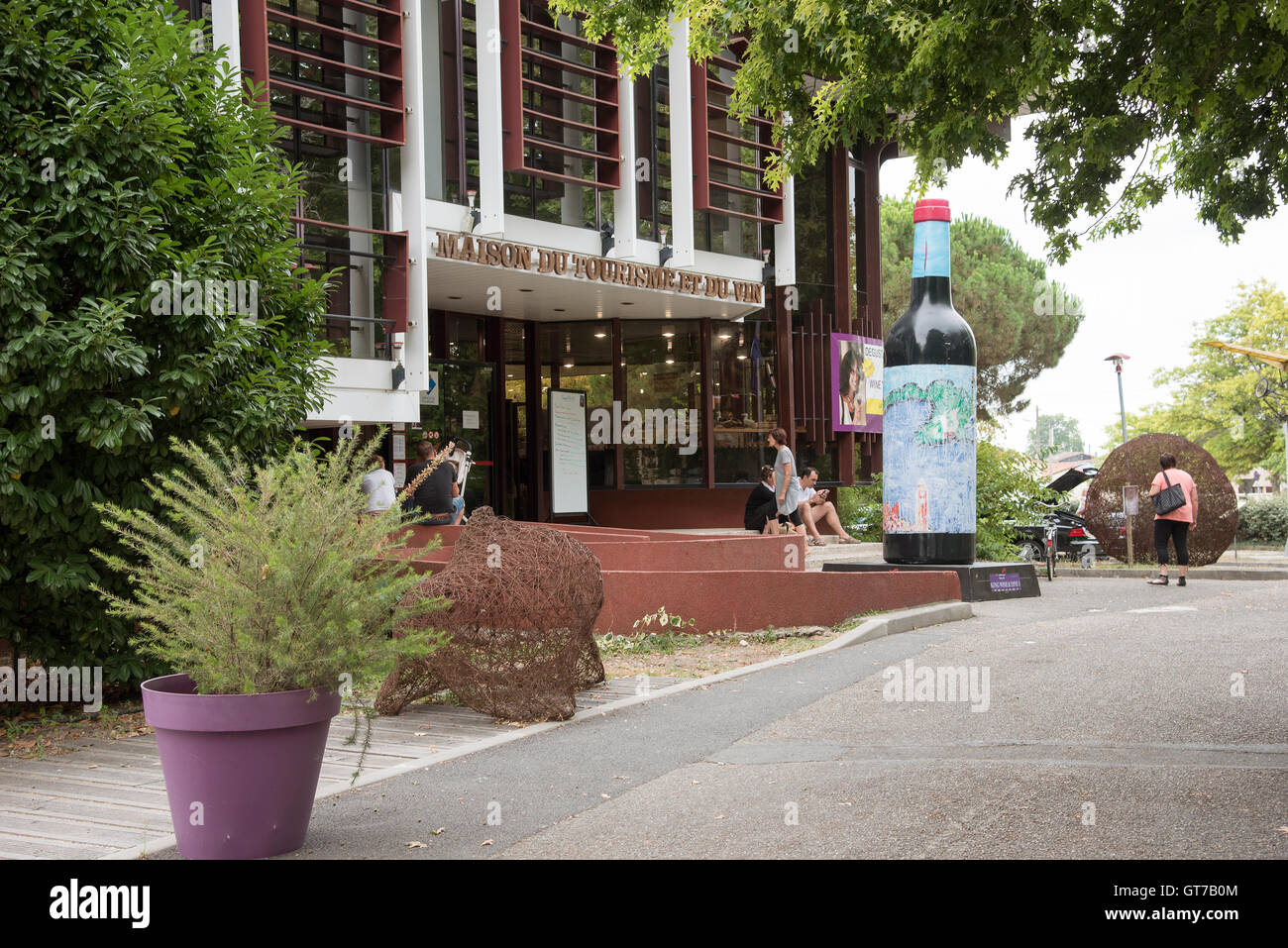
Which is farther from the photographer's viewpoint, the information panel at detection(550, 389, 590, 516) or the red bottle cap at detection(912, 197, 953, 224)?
the information panel at detection(550, 389, 590, 516)

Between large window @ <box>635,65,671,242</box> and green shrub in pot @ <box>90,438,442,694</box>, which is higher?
large window @ <box>635,65,671,242</box>

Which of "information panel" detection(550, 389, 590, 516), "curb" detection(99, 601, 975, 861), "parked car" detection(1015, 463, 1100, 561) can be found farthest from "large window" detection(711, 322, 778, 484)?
"curb" detection(99, 601, 975, 861)

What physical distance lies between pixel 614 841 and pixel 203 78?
6.39 m

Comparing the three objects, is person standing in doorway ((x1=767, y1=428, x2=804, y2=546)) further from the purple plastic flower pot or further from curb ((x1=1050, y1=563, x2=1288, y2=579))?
the purple plastic flower pot

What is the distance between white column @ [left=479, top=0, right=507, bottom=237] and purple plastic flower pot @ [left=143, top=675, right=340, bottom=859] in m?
14.7

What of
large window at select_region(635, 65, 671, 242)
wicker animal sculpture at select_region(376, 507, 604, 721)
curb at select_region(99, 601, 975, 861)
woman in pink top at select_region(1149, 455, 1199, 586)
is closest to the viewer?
curb at select_region(99, 601, 975, 861)

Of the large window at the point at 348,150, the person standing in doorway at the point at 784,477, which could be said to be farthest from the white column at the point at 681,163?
the large window at the point at 348,150

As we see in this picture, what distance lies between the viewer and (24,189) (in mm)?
7188

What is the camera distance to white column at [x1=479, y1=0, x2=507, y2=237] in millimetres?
18578

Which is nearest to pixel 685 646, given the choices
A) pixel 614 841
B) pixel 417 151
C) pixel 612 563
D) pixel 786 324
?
pixel 612 563

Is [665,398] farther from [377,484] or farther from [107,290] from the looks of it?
[107,290]

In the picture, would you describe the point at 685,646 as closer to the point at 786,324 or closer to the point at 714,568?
the point at 714,568

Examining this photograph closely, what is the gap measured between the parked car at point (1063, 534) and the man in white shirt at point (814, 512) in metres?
3.04

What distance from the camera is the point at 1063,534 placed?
79.0 feet
